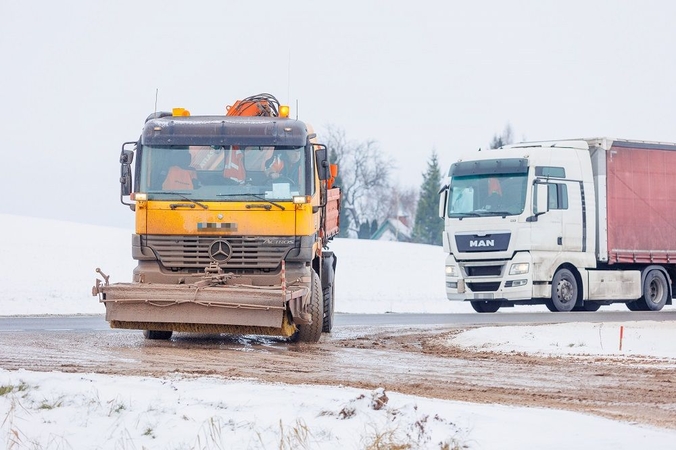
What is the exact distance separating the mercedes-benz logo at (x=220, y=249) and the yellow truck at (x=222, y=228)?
0.01m

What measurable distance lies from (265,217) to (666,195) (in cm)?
1472

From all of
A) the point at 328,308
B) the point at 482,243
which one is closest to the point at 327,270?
the point at 328,308

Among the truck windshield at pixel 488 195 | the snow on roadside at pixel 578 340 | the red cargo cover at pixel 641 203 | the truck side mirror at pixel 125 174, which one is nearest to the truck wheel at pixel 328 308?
the snow on roadside at pixel 578 340

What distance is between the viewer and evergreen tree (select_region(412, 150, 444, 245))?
337 feet

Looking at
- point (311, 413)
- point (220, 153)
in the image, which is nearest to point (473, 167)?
point (220, 153)

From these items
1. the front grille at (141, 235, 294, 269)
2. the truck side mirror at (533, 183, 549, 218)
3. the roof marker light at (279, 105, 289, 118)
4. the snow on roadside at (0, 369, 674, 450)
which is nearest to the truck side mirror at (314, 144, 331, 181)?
the front grille at (141, 235, 294, 269)

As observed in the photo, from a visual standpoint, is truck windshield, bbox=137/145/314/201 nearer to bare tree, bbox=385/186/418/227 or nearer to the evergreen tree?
the evergreen tree

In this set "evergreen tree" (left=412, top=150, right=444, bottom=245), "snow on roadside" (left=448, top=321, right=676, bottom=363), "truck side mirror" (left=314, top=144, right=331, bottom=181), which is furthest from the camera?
"evergreen tree" (left=412, top=150, right=444, bottom=245)

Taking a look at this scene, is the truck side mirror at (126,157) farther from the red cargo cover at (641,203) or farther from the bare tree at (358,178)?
the bare tree at (358,178)

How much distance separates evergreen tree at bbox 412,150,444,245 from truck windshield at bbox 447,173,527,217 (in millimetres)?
78183

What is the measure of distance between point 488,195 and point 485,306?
357 cm

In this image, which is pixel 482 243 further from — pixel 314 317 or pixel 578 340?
pixel 314 317

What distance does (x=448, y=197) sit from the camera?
922 inches

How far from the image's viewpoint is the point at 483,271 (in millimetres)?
23016
